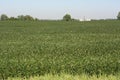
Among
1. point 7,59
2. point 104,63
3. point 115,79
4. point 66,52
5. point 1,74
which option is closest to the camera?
point 115,79

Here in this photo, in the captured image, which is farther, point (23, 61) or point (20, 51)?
point (20, 51)

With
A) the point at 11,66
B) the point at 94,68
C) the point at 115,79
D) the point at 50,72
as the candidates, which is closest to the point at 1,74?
the point at 11,66

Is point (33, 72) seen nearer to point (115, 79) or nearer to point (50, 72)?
point (50, 72)

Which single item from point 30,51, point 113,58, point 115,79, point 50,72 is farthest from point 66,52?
point 115,79

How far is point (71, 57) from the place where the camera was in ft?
45.7

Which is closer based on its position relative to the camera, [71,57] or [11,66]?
[11,66]

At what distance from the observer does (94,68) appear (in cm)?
1205

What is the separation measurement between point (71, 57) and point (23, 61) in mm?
2133

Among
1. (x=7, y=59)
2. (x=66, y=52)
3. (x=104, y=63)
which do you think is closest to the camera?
(x=104, y=63)

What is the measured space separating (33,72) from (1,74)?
3.63 feet

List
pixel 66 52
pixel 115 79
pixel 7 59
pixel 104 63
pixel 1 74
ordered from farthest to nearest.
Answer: pixel 66 52, pixel 7 59, pixel 104 63, pixel 1 74, pixel 115 79

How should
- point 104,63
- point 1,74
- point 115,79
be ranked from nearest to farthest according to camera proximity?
point 115,79, point 1,74, point 104,63

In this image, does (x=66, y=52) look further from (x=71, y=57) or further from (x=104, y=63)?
(x=104, y=63)

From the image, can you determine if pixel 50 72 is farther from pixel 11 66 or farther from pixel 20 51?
pixel 20 51
